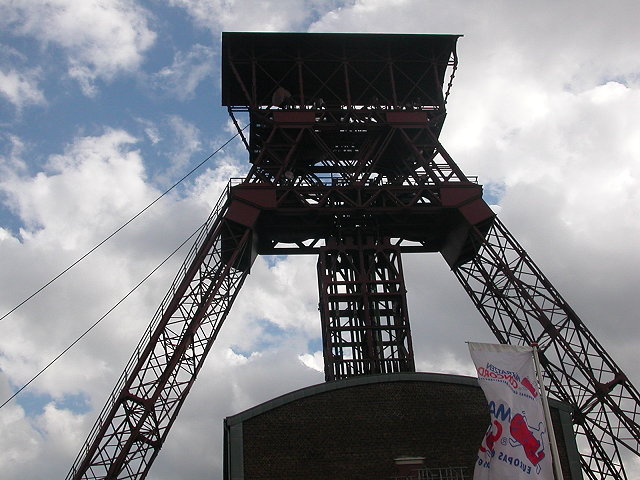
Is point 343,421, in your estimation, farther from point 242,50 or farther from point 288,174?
point 242,50

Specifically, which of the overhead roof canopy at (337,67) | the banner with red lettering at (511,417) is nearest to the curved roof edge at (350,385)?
the banner with red lettering at (511,417)

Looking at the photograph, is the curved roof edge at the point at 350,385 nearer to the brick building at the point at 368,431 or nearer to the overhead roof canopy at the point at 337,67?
the brick building at the point at 368,431

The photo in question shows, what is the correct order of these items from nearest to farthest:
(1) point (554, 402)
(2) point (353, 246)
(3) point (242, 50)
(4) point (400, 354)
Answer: (1) point (554, 402) → (4) point (400, 354) → (2) point (353, 246) → (3) point (242, 50)

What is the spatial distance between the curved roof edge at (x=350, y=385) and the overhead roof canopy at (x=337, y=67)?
13375 millimetres

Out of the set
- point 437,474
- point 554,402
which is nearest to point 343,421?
point 437,474

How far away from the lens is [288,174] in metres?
28.9

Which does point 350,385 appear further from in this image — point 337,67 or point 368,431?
point 337,67

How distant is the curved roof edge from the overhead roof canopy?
527 inches

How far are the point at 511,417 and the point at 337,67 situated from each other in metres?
21.8

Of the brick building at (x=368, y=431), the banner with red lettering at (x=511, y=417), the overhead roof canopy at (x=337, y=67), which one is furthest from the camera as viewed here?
the overhead roof canopy at (x=337, y=67)

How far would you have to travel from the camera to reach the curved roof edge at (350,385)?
1983cm

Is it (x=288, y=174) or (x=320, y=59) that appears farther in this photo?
(x=320, y=59)

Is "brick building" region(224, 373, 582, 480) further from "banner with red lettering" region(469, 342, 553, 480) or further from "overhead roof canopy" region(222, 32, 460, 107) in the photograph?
"overhead roof canopy" region(222, 32, 460, 107)

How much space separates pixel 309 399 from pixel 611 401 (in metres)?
11.0
